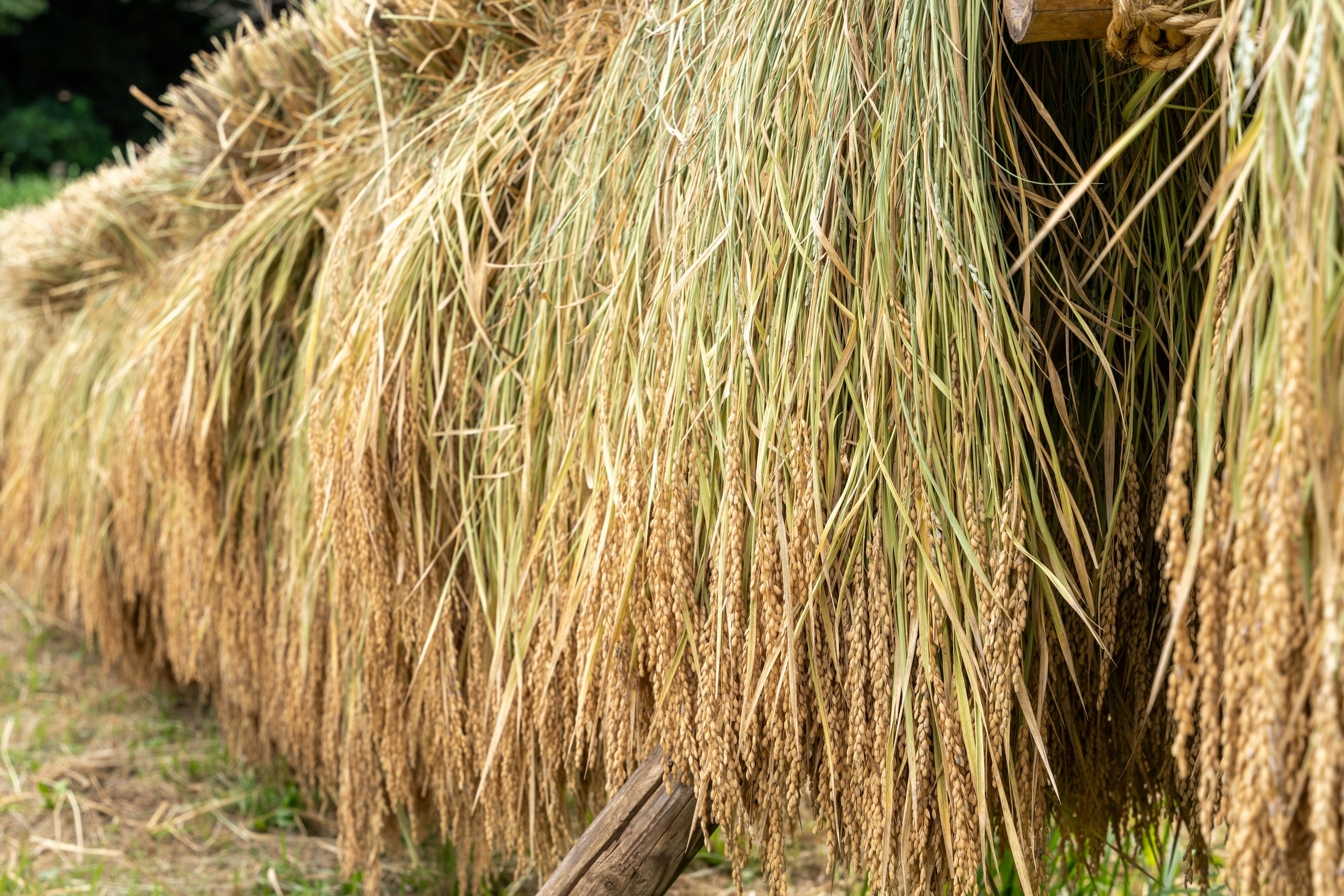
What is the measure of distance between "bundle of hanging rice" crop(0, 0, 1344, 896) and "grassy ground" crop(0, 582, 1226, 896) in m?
0.48

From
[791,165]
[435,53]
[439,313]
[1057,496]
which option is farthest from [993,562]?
[435,53]

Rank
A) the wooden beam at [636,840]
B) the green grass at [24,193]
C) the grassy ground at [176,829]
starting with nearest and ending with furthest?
the wooden beam at [636,840]
the grassy ground at [176,829]
the green grass at [24,193]

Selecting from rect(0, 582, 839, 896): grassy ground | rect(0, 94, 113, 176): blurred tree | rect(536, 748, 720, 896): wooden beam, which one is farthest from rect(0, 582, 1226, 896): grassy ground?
rect(0, 94, 113, 176): blurred tree

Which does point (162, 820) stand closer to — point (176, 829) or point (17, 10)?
point (176, 829)

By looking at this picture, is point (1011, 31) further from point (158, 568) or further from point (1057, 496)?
point (158, 568)

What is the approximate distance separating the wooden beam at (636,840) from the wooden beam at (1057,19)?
0.76 meters

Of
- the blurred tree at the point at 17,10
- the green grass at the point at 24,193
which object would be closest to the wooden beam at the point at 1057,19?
the green grass at the point at 24,193

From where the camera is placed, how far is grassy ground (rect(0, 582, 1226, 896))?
1.80 meters

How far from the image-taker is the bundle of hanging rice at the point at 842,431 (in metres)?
0.55

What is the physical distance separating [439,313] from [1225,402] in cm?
92

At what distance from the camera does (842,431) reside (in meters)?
0.86

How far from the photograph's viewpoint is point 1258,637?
53 cm

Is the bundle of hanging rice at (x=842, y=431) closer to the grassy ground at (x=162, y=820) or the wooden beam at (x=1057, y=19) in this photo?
the wooden beam at (x=1057, y=19)

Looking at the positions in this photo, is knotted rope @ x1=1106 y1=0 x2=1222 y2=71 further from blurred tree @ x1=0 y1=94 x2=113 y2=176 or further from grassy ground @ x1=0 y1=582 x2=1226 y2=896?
blurred tree @ x1=0 y1=94 x2=113 y2=176
